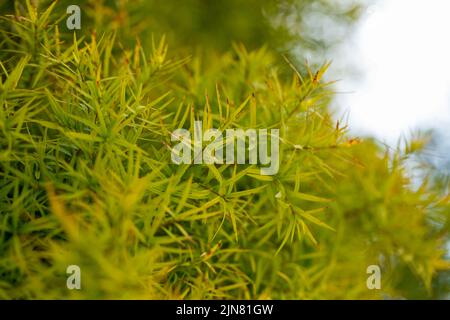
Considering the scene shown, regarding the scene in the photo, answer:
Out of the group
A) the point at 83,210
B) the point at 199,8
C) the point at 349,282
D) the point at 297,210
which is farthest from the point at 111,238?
the point at 199,8

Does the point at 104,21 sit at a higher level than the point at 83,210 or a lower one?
higher

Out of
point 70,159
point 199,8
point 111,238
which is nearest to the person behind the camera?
point 111,238

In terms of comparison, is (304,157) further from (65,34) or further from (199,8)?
(199,8)

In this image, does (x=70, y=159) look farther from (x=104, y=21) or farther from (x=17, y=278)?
(x=104, y=21)

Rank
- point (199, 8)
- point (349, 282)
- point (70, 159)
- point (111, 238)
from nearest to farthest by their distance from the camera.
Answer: point (111, 238)
point (70, 159)
point (349, 282)
point (199, 8)

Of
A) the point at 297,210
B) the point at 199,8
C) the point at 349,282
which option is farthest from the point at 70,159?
the point at 199,8
